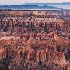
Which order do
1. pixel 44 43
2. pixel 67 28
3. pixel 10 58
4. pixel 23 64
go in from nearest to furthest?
pixel 23 64
pixel 10 58
pixel 44 43
pixel 67 28

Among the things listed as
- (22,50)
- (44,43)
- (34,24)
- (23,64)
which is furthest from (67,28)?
(23,64)

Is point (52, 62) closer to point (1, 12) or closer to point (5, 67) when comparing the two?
point (5, 67)

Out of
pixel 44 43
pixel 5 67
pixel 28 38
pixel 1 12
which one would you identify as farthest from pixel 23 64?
pixel 1 12

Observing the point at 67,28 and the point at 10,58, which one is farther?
the point at 67,28

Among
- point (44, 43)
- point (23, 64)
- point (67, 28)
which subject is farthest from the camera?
point (67, 28)

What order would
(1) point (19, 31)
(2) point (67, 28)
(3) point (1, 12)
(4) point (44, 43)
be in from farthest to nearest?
(3) point (1, 12), (2) point (67, 28), (1) point (19, 31), (4) point (44, 43)

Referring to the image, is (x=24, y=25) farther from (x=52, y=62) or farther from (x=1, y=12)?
(x=52, y=62)

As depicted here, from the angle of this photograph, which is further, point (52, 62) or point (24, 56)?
point (24, 56)

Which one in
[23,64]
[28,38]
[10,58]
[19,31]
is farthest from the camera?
[19,31]

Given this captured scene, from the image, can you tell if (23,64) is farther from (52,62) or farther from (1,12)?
(1,12)
